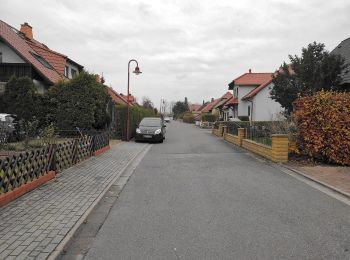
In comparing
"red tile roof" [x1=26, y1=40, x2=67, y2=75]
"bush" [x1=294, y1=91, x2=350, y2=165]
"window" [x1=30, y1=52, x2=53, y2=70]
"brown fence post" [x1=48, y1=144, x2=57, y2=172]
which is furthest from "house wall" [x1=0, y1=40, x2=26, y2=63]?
"bush" [x1=294, y1=91, x2=350, y2=165]

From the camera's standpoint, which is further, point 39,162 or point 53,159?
point 53,159

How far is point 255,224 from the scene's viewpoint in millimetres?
5523

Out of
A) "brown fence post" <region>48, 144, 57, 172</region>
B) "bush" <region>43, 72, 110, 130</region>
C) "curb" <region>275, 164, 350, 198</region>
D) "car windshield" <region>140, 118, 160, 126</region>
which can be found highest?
"bush" <region>43, 72, 110, 130</region>

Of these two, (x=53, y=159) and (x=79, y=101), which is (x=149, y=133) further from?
(x=53, y=159)

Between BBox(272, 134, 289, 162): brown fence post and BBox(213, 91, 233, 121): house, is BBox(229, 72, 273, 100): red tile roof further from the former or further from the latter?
BBox(272, 134, 289, 162): brown fence post

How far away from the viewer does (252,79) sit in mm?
43375

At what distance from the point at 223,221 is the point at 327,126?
7571mm

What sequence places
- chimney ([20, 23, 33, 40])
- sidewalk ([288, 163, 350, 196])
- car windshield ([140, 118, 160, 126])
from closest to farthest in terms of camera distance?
sidewalk ([288, 163, 350, 196]) → car windshield ([140, 118, 160, 126]) → chimney ([20, 23, 33, 40])

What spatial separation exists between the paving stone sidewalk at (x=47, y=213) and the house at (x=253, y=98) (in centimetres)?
2935

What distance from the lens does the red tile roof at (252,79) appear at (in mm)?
42472

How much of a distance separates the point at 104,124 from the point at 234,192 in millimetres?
17144

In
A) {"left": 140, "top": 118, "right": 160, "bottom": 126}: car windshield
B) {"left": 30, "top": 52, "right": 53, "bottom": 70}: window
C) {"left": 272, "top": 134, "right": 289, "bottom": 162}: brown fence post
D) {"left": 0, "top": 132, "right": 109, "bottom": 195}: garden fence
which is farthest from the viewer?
{"left": 30, "top": 52, "right": 53, "bottom": 70}: window

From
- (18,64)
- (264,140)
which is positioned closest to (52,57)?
(18,64)

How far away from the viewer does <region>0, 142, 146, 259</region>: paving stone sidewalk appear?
4430mm
